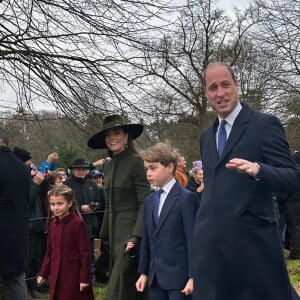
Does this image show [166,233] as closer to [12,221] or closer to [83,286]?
[83,286]

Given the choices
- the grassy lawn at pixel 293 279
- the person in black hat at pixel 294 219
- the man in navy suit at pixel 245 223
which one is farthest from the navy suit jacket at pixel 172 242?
the person in black hat at pixel 294 219

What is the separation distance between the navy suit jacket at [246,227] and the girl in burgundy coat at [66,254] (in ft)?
8.74

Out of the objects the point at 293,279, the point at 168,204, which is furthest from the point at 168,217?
the point at 293,279

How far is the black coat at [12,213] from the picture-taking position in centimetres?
519

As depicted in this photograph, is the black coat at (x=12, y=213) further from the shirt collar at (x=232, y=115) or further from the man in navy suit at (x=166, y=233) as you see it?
the shirt collar at (x=232, y=115)

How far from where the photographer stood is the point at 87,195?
8.34m

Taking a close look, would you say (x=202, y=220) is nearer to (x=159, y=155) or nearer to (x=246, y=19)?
(x=159, y=155)

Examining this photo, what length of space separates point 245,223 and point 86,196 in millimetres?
5829

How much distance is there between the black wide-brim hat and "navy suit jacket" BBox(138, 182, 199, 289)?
2.82ft

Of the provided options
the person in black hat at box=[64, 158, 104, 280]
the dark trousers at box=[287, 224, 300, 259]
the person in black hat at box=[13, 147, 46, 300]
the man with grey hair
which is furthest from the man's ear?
the dark trousers at box=[287, 224, 300, 259]

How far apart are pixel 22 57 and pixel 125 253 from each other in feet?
10.8

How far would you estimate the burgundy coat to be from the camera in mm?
5234

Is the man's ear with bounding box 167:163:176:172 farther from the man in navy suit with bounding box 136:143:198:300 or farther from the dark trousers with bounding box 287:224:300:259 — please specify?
the dark trousers with bounding box 287:224:300:259

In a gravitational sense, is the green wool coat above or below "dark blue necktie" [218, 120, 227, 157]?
below
